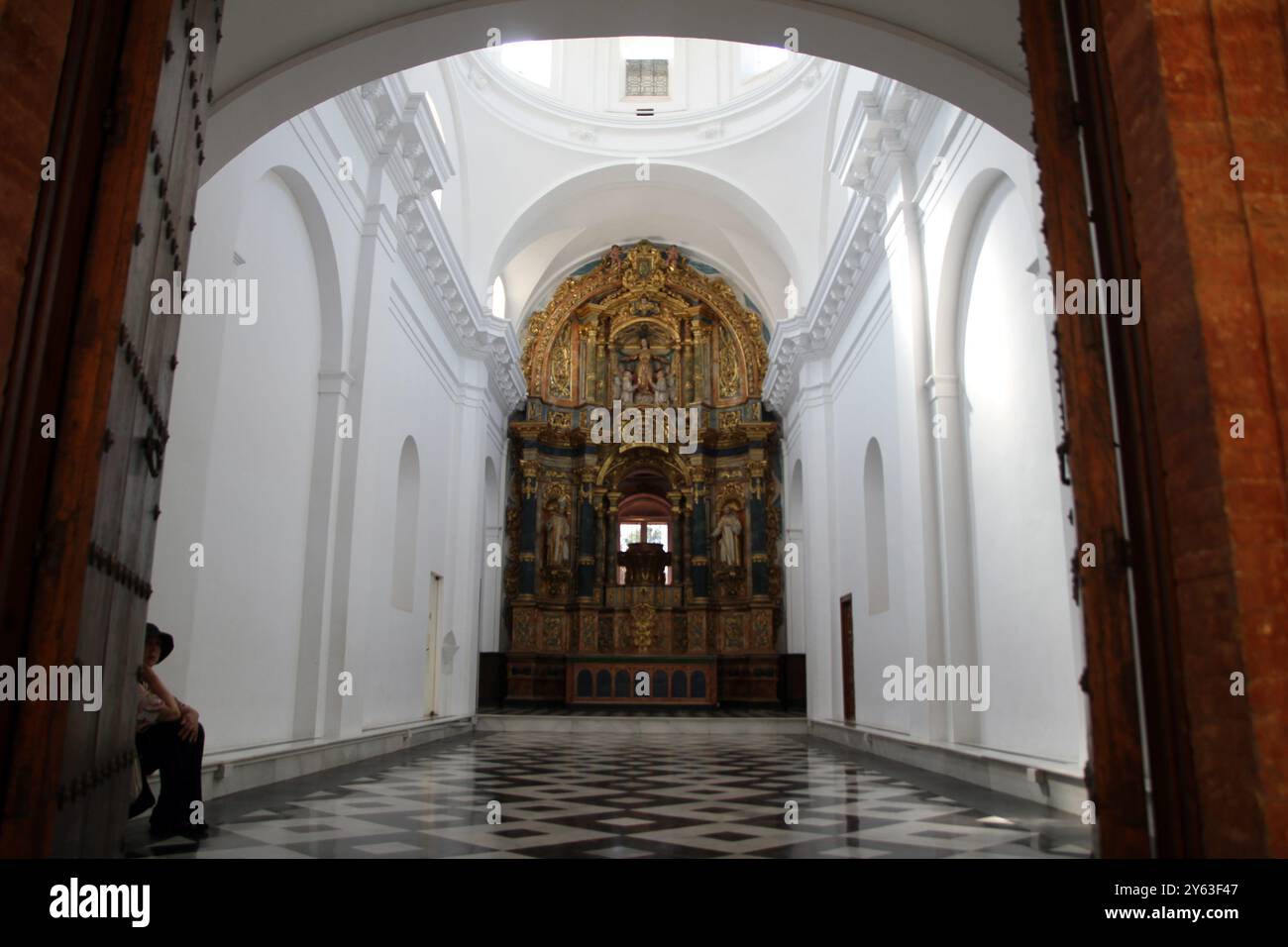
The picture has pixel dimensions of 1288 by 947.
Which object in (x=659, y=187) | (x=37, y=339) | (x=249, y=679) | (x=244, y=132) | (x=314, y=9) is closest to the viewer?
(x=37, y=339)

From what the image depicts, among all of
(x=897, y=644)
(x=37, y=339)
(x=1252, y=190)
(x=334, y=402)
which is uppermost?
(x=334, y=402)

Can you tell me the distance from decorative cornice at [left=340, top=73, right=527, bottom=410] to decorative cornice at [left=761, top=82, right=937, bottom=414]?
4.86 metres

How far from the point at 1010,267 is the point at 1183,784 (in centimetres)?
653

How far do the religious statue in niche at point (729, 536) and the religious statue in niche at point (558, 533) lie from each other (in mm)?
3236

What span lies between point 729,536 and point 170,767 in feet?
56.9

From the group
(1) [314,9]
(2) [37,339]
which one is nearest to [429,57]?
(1) [314,9]

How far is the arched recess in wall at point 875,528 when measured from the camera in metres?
13.2

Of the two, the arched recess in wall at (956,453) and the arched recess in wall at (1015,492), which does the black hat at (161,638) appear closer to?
the arched recess in wall at (1015,492)

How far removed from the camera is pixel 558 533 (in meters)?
21.8

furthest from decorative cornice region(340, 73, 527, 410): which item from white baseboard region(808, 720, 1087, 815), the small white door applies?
white baseboard region(808, 720, 1087, 815)

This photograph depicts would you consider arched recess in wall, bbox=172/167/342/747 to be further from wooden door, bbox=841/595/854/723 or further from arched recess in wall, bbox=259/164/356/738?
wooden door, bbox=841/595/854/723

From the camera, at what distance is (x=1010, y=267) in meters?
8.45

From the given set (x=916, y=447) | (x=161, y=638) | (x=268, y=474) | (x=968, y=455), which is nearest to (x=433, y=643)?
(x=268, y=474)
